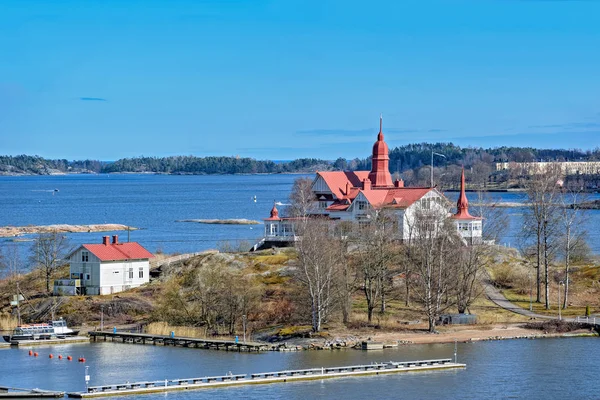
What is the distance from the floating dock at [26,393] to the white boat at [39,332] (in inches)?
645

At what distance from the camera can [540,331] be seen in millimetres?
69000

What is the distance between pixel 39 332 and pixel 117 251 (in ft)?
46.8

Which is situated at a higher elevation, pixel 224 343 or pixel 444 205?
pixel 444 205

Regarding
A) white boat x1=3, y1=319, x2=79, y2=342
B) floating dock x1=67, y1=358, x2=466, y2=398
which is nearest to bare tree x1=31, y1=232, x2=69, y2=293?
white boat x1=3, y1=319, x2=79, y2=342

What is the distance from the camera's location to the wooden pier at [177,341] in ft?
216

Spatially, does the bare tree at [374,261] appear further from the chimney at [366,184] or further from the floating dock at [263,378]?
the chimney at [366,184]

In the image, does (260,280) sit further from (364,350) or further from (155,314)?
(364,350)

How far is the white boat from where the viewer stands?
69.4m

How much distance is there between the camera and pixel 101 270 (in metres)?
81.4

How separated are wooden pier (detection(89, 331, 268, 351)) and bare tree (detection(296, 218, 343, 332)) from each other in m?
4.90

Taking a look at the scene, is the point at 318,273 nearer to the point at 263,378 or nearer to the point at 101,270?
the point at 263,378

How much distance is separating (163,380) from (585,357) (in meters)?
23.9

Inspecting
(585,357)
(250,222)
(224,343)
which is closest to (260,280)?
(224,343)

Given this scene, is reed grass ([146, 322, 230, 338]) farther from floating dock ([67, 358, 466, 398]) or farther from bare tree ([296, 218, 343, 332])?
floating dock ([67, 358, 466, 398])
